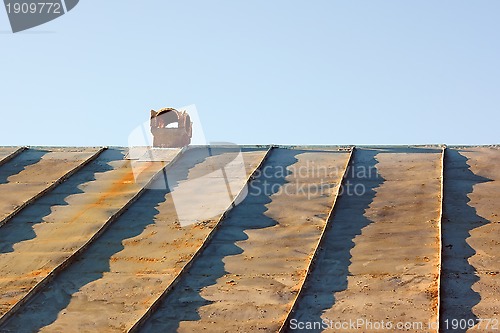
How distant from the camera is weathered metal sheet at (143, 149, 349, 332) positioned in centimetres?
1739

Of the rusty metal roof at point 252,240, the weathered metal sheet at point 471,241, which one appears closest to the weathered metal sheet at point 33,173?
the rusty metal roof at point 252,240

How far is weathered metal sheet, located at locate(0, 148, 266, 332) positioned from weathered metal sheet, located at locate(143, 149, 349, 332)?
52cm

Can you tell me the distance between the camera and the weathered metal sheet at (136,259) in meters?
17.8

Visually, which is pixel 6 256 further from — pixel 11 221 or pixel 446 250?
pixel 446 250

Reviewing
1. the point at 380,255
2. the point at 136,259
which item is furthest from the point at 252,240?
the point at 380,255

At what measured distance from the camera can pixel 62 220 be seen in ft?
73.7

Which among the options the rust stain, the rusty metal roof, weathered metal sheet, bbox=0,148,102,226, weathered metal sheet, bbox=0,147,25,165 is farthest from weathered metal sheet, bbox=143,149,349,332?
weathered metal sheet, bbox=0,147,25,165

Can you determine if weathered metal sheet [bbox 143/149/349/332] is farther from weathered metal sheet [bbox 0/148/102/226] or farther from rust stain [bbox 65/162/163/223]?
weathered metal sheet [bbox 0/148/102/226]

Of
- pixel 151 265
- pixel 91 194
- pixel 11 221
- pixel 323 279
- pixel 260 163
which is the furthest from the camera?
pixel 260 163

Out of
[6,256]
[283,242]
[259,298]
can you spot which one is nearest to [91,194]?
[6,256]

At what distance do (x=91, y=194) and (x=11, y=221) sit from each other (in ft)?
8.05

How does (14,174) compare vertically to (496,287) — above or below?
above

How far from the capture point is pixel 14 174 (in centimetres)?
2638

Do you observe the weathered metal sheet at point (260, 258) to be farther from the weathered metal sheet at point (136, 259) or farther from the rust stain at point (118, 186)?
the rust stain at point (118, 186)
